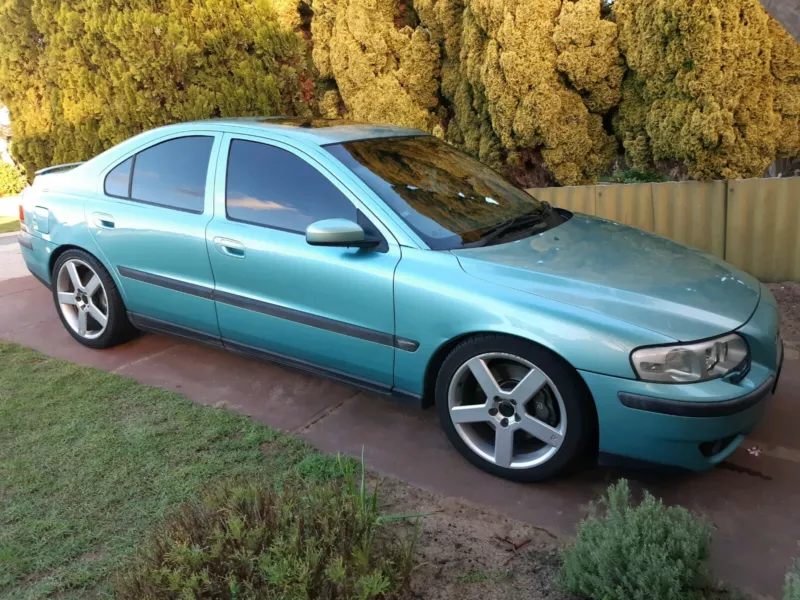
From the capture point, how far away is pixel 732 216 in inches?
220

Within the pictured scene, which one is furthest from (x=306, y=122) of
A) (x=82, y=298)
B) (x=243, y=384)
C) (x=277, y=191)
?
(x=82, y=298)

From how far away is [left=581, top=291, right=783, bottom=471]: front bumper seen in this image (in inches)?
102

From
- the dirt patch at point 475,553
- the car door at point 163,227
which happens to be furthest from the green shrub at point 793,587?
the car door at point 163,227

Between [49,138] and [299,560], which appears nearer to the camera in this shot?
[299,560]

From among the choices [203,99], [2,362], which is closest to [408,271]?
[2,362]

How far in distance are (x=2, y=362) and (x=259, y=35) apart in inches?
155

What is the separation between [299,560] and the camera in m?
2.12

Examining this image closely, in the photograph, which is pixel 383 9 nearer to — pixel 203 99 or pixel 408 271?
pixel 203 99

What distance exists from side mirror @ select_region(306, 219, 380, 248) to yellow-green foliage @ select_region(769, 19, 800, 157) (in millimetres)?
4274

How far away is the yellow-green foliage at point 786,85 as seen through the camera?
5.40m

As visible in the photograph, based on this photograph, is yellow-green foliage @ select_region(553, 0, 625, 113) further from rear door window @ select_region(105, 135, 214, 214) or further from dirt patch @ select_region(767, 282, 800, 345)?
rear door window @ select_region(105, 135, 214, 214)

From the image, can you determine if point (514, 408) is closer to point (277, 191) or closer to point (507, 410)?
point (507, 410)

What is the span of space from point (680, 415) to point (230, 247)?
239cm

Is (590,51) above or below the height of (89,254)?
above
